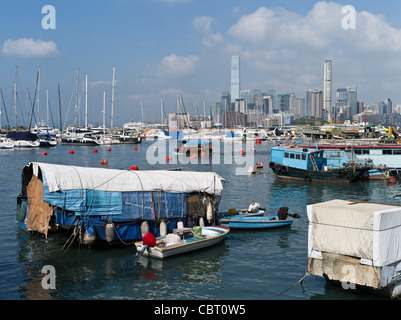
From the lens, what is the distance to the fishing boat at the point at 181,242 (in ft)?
61.5

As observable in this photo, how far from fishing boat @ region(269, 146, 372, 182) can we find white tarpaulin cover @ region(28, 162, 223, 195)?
24662 mm

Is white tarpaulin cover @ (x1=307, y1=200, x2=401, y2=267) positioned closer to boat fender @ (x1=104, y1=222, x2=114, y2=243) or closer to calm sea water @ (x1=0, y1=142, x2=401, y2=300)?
calm sea water @ (x1=0, y1=142, x2=401, y2=300)

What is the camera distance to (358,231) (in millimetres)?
13586

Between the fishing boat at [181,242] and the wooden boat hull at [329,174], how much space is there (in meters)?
25.7

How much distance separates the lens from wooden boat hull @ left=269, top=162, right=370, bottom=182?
44.9 meters

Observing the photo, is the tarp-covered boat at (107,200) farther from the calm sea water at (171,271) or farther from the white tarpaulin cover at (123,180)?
the calm sea water at (171,271)

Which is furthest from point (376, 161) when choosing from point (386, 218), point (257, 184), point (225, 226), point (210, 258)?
point (386, 218)

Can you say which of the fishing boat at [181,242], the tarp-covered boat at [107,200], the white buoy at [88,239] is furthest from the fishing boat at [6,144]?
the fishing boat at [181,242]

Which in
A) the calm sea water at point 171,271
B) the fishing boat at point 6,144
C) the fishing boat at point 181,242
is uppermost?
the fishing boat at point 6,144

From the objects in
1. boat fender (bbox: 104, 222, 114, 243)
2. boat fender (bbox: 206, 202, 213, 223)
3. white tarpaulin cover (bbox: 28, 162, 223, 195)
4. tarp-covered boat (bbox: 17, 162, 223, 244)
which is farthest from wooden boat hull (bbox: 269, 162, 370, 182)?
boat fender (bbox: 104, 222, 114, 243)

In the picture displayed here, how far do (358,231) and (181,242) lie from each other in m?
8.75

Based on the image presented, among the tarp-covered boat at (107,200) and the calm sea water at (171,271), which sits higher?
the tarp-covered boat at (107,200)

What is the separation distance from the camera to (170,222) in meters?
21.7
